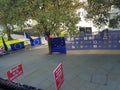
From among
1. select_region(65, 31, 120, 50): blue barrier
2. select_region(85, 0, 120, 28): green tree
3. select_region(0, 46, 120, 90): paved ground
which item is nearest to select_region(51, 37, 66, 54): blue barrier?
select_region(65, 31, 120, 50): blue barrier

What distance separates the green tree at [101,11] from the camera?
955 cm

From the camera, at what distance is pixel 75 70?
32.6 feet

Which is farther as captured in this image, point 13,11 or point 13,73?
point 13,11

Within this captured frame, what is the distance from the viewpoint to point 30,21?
12.9 m

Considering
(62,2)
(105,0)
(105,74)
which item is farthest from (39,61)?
(105,0)

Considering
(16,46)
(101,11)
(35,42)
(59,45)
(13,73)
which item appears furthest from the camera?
(35,42)

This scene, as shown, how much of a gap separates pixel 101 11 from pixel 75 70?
3.84 metres

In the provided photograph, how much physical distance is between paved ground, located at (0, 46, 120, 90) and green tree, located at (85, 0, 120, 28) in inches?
97.8

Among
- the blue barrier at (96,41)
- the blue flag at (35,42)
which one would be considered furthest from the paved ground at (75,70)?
the blue flag at (35,42)

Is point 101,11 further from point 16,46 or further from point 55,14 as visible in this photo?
point 16,46

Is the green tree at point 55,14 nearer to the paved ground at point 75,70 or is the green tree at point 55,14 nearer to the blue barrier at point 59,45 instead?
the blue barrier at point 59,45

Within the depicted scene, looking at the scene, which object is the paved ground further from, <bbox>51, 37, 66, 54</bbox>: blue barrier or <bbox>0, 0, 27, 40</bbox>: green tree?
<bbox>0, 0, 27, 40</bbox>: green tree

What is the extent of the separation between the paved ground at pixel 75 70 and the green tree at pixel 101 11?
2.48m

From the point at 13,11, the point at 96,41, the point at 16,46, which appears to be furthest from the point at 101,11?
the point at 16,46
